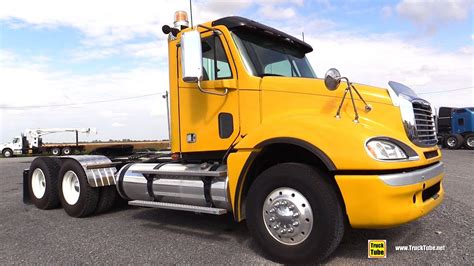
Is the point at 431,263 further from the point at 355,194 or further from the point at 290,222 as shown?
the point at 290,222

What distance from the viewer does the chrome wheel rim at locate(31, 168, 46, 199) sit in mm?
7688

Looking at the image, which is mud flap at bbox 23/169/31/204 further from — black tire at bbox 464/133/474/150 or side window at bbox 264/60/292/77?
black tire at bbox 464/133/474/150

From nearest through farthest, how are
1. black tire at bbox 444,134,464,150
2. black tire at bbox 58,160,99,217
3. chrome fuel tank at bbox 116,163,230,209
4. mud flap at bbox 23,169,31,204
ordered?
chrome fuel tank at bbox 116,163,230,209 < black tire at bbox 58,160,99,217 < mud flap at bbox 23,169,31,204 < black tire at bbox 444,134,464,150

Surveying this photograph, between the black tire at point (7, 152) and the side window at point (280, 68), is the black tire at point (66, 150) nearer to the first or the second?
the black tire at point (7, 152)

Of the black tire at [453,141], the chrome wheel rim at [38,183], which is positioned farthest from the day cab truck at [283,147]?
the black tire at [453,141]

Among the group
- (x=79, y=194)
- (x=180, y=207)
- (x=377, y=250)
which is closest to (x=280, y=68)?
(x=180, y=207)

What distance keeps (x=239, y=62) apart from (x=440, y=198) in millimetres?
2684

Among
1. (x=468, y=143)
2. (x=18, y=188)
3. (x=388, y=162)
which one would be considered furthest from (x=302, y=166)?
(x=468, y=143)

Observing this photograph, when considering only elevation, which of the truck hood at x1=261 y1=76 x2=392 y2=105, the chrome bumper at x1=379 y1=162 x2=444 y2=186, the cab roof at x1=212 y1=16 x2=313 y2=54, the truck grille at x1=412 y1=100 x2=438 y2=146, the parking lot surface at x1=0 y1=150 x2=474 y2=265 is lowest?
the parking lot surface at x1=0 y1=150 x2=474 y2=265

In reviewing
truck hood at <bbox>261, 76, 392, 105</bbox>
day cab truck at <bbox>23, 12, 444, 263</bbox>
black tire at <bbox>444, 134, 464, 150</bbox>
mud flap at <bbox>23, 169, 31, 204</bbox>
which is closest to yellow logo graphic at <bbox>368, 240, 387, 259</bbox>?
day cab truck at <bbox>23, 12, 444, 263</bbox>

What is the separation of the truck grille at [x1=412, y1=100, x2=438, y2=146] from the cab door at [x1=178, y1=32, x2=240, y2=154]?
6.44 feet

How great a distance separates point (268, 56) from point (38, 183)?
5.26 metres

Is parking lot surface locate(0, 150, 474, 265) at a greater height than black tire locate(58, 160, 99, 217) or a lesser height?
lesser

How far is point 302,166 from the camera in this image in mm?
4047
